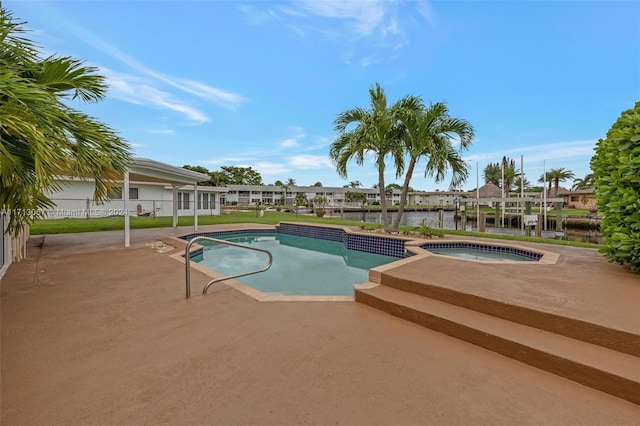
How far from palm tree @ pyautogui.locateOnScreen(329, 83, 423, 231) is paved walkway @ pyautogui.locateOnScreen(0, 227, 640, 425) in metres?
7.13

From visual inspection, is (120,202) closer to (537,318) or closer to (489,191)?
(537,318)

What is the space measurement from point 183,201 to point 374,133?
1679 centimetres

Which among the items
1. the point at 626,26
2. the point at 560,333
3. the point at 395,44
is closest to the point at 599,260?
the point at 560,333

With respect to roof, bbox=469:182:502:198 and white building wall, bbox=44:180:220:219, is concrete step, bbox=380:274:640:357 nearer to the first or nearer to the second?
white building wall, bbox=44:180:220:219

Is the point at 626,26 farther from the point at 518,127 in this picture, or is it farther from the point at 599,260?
the point at 518,127

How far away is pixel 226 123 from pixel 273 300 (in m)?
19.1

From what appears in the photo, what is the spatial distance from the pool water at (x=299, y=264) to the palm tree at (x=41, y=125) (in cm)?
326

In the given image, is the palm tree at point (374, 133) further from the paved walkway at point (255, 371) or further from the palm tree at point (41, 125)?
the palm tree at point (41, 125)

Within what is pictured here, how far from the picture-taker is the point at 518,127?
1842cm

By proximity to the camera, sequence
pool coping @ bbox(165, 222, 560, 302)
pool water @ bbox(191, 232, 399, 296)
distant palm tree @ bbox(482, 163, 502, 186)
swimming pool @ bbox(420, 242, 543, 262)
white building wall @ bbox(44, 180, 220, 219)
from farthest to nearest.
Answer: distant palm tree @ bbox(482, 163, 502, 186)
white building wall @ bbox(44, 180, 220, 219)
swimming pool @ bbox(420, 242, 543, 262)
pool water @ bbox(191, 232, 399, 296)
pool coping @ bbox(165, 222, 560, 302)

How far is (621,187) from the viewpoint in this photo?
3.92 metres

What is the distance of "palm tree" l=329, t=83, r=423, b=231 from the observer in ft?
30.1

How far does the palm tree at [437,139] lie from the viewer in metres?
8.81

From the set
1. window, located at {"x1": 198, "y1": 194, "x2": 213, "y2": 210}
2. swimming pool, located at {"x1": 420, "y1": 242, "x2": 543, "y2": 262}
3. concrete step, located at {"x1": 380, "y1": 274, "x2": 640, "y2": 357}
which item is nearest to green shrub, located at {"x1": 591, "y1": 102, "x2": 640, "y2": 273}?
swimming pool, located at {"x1": 420, "y1": 242, "x2": 543, "y2": 262}
